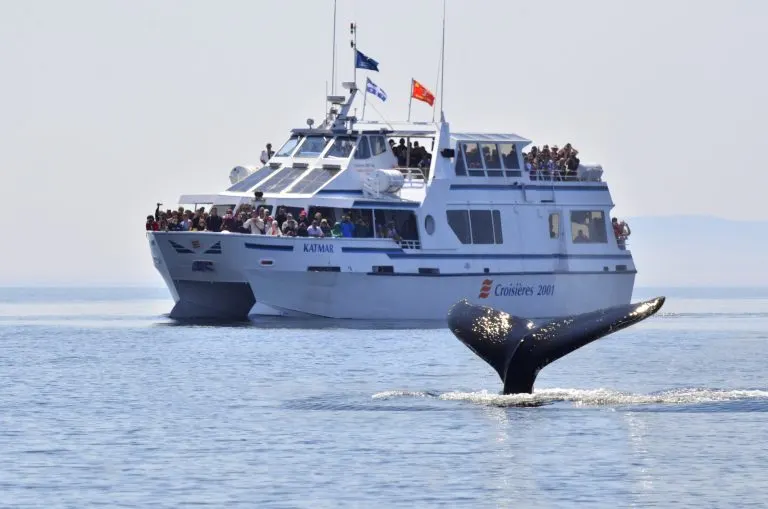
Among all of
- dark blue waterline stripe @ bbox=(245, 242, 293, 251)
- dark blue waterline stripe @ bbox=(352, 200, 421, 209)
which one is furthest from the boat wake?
dark blue waterline stripe @ bbox=(352, 200, 421, 209)

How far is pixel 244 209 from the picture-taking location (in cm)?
6738

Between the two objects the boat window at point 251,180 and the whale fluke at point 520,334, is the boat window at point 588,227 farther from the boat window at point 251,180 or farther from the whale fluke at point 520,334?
the whale fluke at point 520,334

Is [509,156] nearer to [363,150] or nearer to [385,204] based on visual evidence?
[363,150]

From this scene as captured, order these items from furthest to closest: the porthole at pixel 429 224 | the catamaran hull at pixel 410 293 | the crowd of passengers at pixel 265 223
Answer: the porthole at pixel 429 224 < the catamaran hull at pixel 410 293 < the crowd of passengers at pixel 265 223

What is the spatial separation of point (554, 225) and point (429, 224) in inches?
283

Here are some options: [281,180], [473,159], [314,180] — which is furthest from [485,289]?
[281,180]

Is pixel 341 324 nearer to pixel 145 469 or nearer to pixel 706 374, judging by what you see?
pixel 706 374

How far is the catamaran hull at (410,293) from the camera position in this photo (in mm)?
66312

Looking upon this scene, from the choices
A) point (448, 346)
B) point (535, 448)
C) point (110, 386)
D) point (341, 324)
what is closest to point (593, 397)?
point (535, 448)

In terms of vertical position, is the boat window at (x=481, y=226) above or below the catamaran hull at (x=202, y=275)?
above

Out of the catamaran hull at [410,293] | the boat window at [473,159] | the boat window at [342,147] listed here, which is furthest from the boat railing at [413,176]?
the catamaran hull at [410,293]

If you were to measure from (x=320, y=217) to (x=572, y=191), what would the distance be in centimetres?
1300

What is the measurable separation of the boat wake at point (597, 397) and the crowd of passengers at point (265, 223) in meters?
Result: 26.2

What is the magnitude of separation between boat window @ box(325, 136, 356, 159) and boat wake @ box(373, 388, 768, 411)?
101 feet
